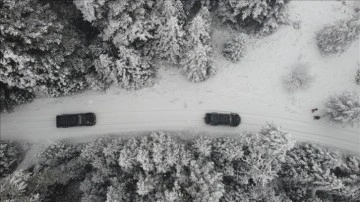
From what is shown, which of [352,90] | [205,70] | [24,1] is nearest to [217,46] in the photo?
[205,70]

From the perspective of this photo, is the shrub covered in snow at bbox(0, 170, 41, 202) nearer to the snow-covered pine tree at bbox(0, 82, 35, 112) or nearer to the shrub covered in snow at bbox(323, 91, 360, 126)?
the snow-covered pine tree at bbox(0, 82, 35, 112)

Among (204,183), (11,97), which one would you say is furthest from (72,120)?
(204,183)

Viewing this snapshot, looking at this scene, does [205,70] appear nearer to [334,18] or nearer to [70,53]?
[70,53]

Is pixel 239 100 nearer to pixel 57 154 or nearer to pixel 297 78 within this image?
pixel 297 78

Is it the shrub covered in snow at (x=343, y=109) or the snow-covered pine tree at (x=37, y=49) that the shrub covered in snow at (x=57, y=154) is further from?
the shrub covered in snow at (x=343, y=109)

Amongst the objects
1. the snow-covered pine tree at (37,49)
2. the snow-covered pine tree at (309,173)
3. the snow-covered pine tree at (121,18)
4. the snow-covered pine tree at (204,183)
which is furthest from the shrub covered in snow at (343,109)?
the snow-covered pine tree at (37,49)

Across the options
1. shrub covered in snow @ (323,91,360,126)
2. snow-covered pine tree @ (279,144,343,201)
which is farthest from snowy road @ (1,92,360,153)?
snow-covered pine tree @ (279,144,343,201)

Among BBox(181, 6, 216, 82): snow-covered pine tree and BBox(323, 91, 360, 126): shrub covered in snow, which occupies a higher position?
BBox(181, 6, 216, 82): snow-covered pine tree
